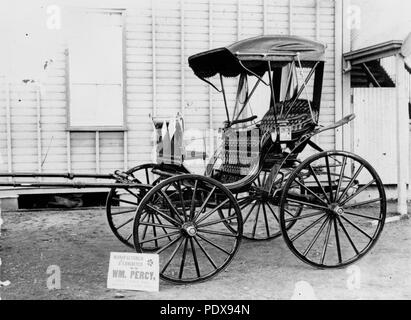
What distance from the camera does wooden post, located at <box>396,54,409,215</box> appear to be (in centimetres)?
838

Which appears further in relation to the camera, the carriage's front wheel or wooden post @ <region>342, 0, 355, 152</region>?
wooden post @ <region>342, 0, 355, 152</region>

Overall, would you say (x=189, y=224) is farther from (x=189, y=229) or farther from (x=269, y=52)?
(x=269, y=52)

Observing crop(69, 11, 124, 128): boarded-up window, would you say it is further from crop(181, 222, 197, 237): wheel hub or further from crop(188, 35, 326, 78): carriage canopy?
crop(181, 222, 197, 237): wheel hub

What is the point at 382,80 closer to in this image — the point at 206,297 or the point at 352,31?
the point at 352,31

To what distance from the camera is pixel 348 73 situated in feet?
33.2

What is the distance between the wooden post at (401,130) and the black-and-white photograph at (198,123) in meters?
0.02

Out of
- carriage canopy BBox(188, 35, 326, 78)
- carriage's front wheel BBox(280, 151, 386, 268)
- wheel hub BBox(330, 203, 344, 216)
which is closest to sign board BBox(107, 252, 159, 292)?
carriage's front wheel BBox(280, 151, 386, 268)

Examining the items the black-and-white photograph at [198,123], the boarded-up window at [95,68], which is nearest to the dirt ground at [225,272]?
the black-and-white photograph at [198,123]

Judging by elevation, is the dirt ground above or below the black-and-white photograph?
below

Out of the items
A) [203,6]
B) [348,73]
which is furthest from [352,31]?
[203,6]

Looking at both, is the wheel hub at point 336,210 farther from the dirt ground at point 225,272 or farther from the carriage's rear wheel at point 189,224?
the carriage's rear wheel at point 189,224

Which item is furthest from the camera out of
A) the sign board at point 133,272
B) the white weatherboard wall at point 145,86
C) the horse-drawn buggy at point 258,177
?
the white weatherboard wall at point 145,86

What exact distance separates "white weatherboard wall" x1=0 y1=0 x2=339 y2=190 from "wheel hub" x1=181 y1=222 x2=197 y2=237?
4706 mm

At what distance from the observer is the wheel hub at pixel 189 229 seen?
4.90m
